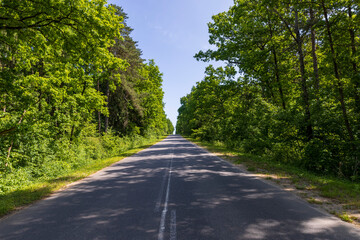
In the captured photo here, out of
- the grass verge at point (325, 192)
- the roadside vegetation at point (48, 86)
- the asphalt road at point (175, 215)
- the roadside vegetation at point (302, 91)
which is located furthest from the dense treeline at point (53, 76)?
the roadside vegetation at point (302, 91)

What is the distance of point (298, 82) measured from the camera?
14508mm

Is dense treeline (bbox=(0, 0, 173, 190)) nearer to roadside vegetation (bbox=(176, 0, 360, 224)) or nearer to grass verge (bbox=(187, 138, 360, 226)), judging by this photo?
grass verge (bbox=(187, 138, 360, 226))

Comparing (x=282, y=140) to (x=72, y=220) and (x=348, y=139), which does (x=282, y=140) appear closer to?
(x=348, y=139)

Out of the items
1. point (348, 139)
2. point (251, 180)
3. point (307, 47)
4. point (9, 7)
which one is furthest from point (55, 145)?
point (307, 47)

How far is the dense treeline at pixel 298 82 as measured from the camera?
939cm

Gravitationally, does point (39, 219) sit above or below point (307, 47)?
below

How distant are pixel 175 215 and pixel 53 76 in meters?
11.9

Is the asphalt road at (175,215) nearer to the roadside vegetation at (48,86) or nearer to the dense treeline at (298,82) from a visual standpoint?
the roadside vegetation at (48,86)

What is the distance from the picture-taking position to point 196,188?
6.91m

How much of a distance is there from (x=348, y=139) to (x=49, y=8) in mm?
13381

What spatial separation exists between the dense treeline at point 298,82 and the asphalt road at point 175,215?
556 centimetres

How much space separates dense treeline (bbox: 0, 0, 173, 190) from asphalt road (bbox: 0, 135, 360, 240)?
499cm

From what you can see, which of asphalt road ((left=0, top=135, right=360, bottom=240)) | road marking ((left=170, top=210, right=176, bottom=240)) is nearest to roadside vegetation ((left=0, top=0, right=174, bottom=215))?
asphalt road ((left=0, top=135, right=360, bottom=240))

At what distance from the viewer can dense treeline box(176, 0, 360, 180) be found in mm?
9391
